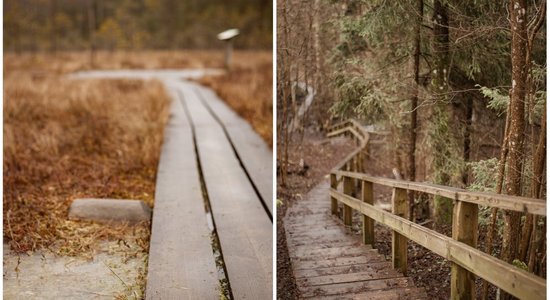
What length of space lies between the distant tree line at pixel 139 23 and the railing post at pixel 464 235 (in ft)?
100

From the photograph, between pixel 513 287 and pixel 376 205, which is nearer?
pixel 513 287

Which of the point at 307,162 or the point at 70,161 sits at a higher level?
the point at 307,162

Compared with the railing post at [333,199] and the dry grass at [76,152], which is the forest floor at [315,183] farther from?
the dry grass at [76,152]

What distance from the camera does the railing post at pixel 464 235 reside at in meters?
2.59

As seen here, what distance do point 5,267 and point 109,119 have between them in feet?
18.8

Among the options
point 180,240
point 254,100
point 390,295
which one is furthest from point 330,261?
point 254,100

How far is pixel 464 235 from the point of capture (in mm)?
2605

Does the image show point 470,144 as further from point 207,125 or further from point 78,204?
A: point 207,125

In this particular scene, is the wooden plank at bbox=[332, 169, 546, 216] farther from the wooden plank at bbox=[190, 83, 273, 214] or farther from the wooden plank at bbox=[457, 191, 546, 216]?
the wooden plank at bbox=[190, 83, 273, 214]

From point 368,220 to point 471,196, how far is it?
79 cm

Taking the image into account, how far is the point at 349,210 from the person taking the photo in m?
3.35

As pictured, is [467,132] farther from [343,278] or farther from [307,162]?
[343,278]

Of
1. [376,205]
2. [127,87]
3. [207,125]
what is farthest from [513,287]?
[127,87]

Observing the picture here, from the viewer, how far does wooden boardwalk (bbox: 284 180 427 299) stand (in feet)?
9.22
